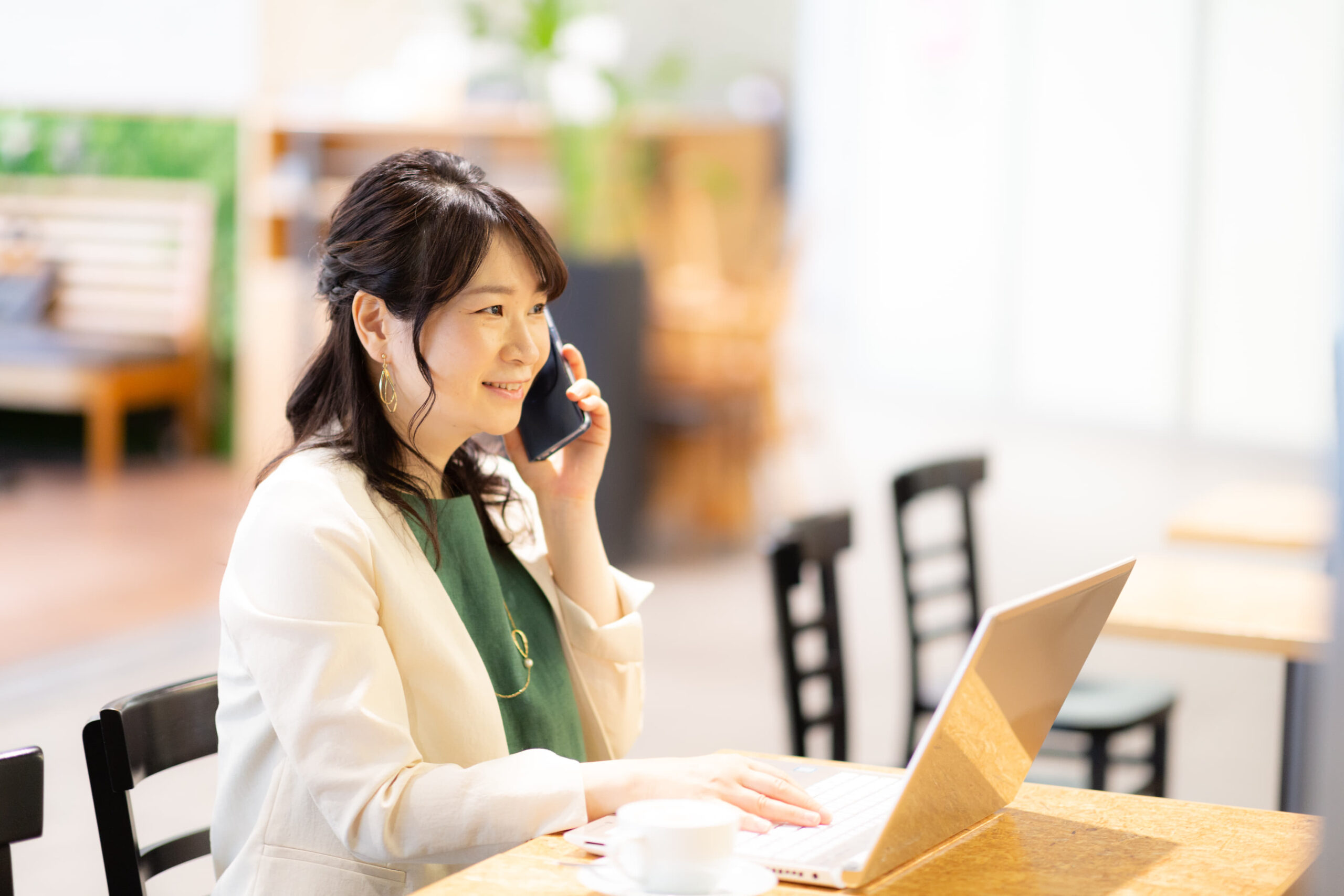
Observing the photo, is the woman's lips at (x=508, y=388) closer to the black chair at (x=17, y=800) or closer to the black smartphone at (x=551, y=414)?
the black smartphone at (x=551, y=414)

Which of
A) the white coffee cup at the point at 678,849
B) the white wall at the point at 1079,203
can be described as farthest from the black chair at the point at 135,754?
the white wall at the point at 1079,203

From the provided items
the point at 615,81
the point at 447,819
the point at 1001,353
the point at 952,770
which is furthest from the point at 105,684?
the point at 1001,353

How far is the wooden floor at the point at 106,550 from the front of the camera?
445 centimetres

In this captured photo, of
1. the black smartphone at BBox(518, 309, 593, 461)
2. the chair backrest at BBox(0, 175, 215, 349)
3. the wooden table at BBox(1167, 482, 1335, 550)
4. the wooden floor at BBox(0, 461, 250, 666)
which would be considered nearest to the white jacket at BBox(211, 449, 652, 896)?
the black smartphone at BBox(518, 309, 593, 461)

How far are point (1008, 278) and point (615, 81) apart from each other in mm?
4857

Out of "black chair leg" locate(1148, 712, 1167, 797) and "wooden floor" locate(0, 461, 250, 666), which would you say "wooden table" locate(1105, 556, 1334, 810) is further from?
"wooden floor" locate(0, 461, 250, 666)

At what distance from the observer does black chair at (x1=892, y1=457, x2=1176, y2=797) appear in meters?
2.44

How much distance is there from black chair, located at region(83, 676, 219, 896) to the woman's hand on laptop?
16.9 inches

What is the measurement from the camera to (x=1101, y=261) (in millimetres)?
8945

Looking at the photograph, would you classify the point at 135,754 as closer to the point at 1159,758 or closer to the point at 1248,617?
the point at 1248,617

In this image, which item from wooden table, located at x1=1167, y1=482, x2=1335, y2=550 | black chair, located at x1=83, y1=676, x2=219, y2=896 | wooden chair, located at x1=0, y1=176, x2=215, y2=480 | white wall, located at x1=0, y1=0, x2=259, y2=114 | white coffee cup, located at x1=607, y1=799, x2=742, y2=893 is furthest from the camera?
wooden chair, located at x1=0, y1=176, x2=215, y2=480

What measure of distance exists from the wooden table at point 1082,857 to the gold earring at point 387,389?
0.47m

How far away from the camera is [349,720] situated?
1.21 m

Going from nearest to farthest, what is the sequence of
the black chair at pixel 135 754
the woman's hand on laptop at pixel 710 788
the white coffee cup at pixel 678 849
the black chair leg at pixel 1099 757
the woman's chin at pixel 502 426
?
the white coffee cup at pixel 678 849 < the woman's hand on laptop at pixel 710 788 < the black chair at pixel 135 754 < the woman's chin at pixel 502 426 < the black chair leg at pixel 1099 757
